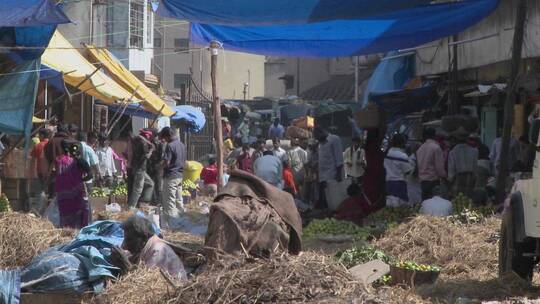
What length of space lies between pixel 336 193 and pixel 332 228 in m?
3.47

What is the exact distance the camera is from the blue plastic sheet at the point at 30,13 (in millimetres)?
10289

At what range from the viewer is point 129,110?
25.2 meters

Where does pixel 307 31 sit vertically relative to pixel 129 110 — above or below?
above

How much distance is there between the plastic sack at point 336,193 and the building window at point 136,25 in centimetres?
1894

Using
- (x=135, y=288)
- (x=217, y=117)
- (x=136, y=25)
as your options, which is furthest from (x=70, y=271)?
(x=136, y=25)

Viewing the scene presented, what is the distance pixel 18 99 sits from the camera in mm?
11562

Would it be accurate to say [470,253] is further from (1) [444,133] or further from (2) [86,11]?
(2) [86,11]

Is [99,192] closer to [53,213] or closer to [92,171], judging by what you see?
[92,171]

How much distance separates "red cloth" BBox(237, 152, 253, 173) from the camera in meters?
21.0

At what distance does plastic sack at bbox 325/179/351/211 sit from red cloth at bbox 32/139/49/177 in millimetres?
5253

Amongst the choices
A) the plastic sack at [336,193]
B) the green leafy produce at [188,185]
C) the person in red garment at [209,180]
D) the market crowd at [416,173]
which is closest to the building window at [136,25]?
the person in red garment at [209,180]

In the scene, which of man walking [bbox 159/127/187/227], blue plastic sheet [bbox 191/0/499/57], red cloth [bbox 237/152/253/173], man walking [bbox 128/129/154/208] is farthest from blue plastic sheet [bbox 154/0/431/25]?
red cloth [bbox 237/152/253/173]

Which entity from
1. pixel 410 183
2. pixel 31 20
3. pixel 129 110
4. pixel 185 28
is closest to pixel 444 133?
pixel 410 183

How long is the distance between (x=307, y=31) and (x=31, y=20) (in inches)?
264
